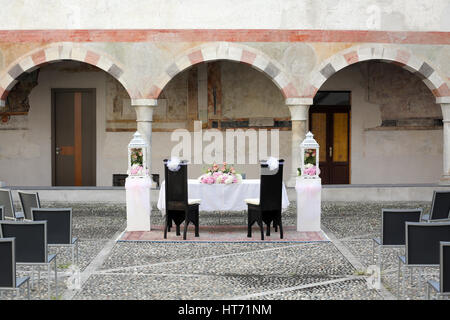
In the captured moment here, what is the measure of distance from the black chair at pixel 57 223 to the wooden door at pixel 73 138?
7.78m

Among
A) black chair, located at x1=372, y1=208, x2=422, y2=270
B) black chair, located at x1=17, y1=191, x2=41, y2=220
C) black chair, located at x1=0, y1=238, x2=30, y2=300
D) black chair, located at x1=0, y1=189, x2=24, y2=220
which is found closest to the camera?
black chair, located at x1=0, y1=238, x2=30, y2=300

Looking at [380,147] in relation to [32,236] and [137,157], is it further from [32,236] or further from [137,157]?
[32,236]

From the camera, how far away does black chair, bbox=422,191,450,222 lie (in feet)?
22.7

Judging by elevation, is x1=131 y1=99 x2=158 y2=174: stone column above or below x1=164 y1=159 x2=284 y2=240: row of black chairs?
above

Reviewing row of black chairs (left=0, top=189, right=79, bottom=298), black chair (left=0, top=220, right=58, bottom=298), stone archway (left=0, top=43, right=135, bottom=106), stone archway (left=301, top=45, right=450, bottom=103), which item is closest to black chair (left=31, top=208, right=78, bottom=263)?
row of black chairs (left=0, top=189, right=79, bottom=298)

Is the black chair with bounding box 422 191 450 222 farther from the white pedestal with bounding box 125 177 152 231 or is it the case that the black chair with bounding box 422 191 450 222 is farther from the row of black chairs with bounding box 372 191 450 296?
the white pedestal with bounding box 125 177 152 231

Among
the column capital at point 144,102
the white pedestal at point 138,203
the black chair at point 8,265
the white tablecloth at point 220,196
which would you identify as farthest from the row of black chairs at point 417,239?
the column capital at point 144,102

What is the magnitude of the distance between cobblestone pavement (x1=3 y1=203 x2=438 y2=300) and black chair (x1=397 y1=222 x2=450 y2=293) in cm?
33

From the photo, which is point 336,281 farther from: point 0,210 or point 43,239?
point 0,210

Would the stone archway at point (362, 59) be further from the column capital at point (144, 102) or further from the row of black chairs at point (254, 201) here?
the row of black chairs at point (254, 201)

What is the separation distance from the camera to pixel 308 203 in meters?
8.59

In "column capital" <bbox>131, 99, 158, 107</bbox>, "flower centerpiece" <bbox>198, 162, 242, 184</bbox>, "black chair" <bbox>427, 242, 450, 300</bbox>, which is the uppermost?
"column capital" <bbox>131, 99, 158, 107</bbox>

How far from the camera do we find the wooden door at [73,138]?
13742 mm

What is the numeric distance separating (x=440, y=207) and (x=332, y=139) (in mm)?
7054
